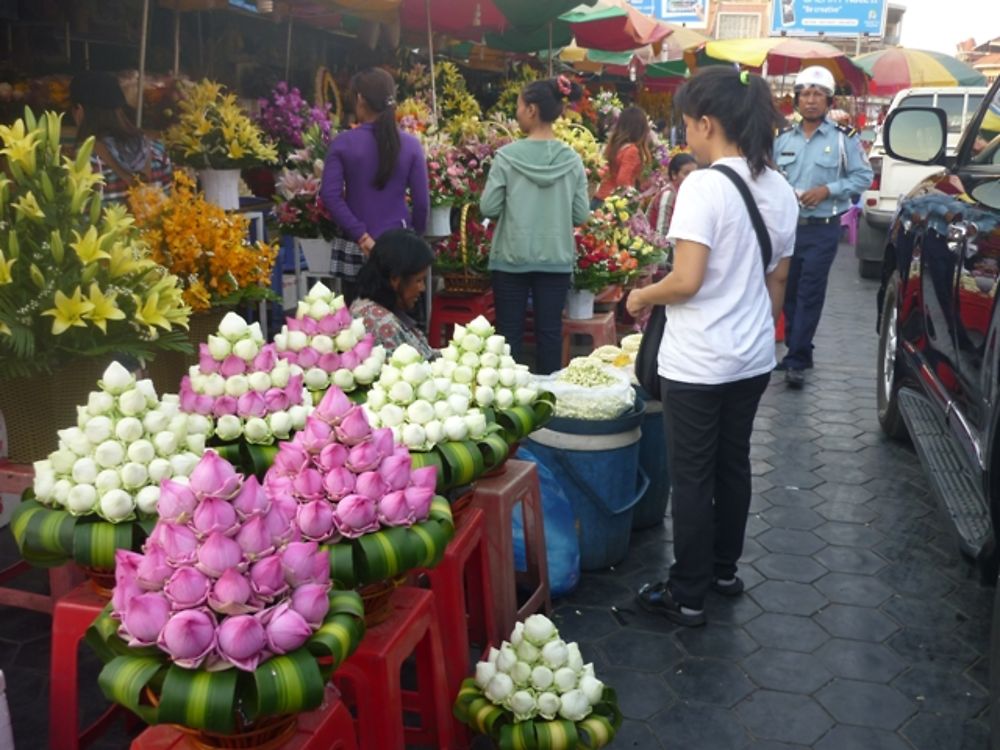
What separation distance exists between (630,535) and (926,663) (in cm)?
129

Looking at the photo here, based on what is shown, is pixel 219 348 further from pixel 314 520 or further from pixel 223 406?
pixel 314 520

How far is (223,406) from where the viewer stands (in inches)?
104

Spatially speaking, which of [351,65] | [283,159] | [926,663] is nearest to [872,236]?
[351,65]

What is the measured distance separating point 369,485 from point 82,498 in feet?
2.27

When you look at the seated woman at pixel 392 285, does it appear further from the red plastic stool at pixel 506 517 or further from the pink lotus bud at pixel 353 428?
the pink lotus bud at pixel 353 428

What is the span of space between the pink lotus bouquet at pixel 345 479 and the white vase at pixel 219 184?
3.00 meters

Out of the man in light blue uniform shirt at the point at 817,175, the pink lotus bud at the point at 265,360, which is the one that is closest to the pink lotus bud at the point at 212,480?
the pink lotus bud at the point at 265,360

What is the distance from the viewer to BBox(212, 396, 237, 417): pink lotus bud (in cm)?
265

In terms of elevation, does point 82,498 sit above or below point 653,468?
above

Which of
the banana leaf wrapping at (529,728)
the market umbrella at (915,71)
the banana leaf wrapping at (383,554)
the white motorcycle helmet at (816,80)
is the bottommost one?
the banana leaf wrapping at (529,728)

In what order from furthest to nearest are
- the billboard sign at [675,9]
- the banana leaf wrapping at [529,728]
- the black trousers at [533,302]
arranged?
1. the billboard sign at [675,9]
2. the black trousers at [533,302]
3. the banana leaf wrapping at [529,728]

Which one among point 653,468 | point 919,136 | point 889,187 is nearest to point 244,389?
point 653,468

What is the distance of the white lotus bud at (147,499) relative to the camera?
2219 millimetres

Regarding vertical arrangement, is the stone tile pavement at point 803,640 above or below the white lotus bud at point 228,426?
below
